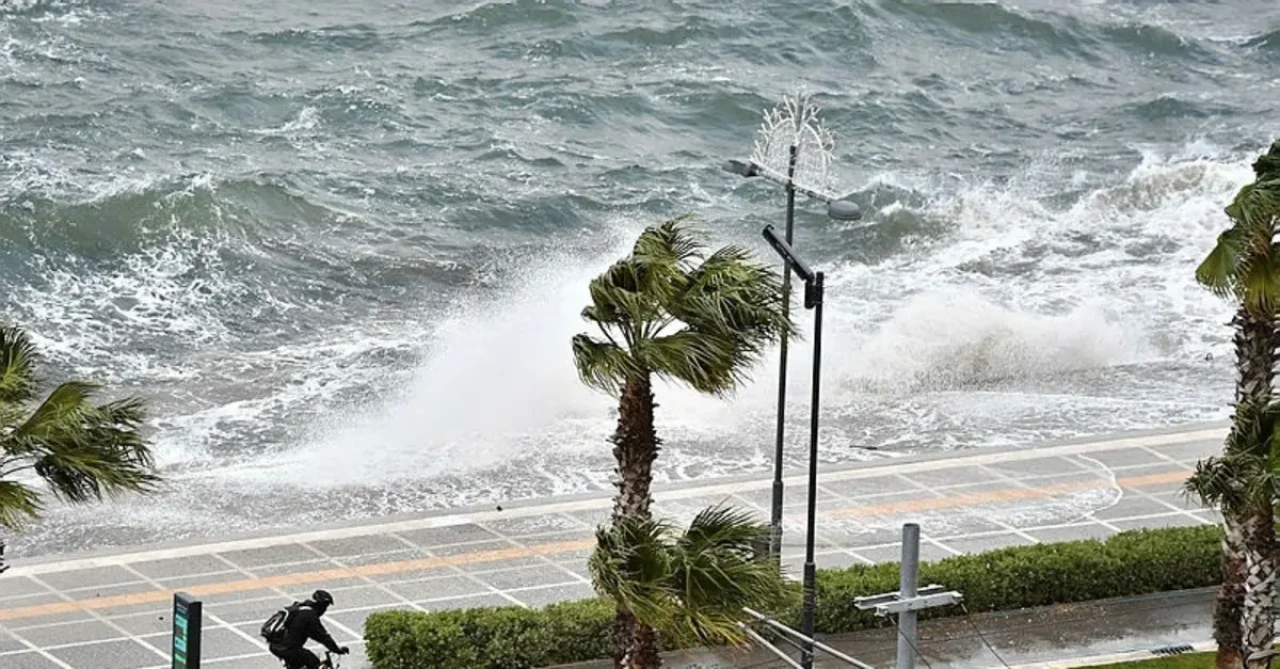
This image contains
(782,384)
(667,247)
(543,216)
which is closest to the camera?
(667,247)

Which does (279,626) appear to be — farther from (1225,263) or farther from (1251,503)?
(1225,263)

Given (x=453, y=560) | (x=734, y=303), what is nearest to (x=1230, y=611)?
(x=734, y=303)

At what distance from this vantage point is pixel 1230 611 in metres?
22.6

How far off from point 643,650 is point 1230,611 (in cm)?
632

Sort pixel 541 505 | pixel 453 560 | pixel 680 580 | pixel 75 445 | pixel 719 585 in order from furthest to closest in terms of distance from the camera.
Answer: pixel 541 505 → pixel 453 560 → pixel 75 445 → pixel 680 580 → pixel 719 585

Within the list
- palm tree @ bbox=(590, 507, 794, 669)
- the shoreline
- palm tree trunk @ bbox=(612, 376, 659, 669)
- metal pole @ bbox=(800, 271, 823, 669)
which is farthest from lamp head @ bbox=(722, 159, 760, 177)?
the shoreline

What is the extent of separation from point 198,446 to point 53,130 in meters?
22.4

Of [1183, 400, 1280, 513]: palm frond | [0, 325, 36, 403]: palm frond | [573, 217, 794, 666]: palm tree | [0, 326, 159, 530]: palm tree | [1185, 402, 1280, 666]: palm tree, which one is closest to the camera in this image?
[573, 217, 794, 666]: palm tree

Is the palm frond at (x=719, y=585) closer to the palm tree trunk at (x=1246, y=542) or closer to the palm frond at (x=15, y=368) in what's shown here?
the palm tree trunk at (x=1246, y=542)

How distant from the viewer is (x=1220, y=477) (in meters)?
21.2

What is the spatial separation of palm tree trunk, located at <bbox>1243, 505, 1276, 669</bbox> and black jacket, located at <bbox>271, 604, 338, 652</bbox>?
8.99 m

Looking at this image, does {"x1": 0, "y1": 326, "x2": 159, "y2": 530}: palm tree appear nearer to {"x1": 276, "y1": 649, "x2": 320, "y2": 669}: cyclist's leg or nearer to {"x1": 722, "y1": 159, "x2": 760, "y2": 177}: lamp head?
{"x1": 276, "y1": 649, "x2": 320, "y2": 669}: cyclist's leg

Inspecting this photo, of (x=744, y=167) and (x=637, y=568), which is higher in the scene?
(x=744, y=167)

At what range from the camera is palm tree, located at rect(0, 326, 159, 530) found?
19.8 m
